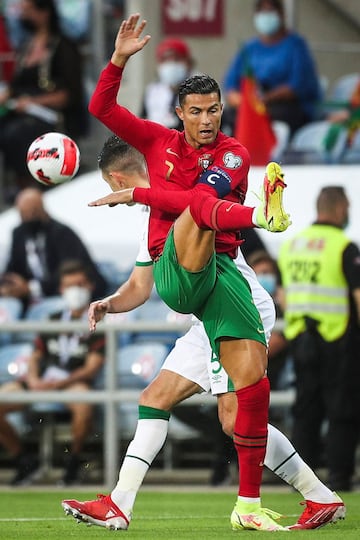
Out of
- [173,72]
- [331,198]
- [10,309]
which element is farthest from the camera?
[173,72]

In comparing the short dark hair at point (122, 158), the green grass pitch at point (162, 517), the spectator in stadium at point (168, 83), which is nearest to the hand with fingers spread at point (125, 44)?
the short dark hair at point (122, 158)

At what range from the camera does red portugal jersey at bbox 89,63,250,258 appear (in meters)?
6.80

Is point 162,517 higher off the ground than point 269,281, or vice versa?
point 269,281

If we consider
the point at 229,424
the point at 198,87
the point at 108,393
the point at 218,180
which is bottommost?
the point at 108,393

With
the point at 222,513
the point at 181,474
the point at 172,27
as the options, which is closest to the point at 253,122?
the point at 172,27

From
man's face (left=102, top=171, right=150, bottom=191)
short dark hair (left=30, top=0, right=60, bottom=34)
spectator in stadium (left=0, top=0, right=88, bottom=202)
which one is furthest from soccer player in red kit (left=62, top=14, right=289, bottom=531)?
short dark hair (left=30, top=0, right=60, bottom=34)

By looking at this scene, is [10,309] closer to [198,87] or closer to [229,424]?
[229,424]

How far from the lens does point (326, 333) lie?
10641mm

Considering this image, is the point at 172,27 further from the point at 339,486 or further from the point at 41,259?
the point at 339,486

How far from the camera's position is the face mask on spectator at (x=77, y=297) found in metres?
11.9

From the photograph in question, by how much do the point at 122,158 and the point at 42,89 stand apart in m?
7.01

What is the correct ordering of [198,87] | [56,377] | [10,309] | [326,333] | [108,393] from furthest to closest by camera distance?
[10,309] → [56,377] → [108,393] → [326,333] → [198,87]

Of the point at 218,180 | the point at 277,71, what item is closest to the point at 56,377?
the point at 277,71

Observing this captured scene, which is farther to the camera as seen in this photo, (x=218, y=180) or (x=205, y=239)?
(x=218, y=180)
